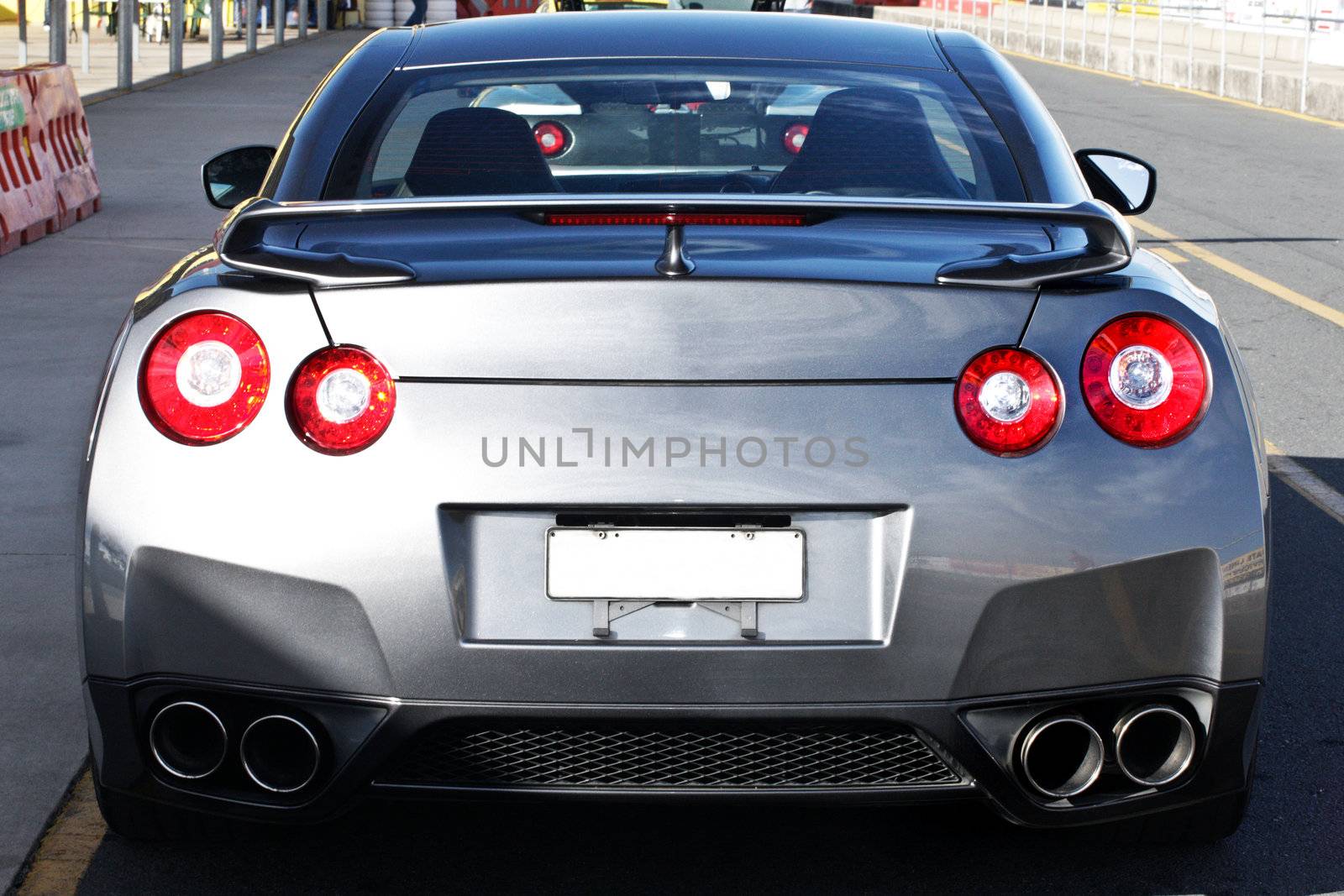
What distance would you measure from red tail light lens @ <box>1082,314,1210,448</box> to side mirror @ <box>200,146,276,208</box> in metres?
2.19

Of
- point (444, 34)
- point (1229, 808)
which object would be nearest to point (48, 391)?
point (444, 34)

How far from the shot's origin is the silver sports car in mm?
2664

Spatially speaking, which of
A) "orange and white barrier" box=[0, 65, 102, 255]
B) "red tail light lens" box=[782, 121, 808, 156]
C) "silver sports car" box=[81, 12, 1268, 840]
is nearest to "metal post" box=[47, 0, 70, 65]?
"orange and white barrier" box=[0, 65, 102, 255]

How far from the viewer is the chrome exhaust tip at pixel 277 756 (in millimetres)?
2793

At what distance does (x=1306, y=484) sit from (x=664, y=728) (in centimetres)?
394

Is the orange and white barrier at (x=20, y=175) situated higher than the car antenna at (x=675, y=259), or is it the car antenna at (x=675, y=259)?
the car antenna at (x=675, y=259)

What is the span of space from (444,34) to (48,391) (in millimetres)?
3872

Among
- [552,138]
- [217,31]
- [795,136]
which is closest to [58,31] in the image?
[217,31]

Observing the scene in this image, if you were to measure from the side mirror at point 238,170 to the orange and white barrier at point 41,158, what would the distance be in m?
7.06

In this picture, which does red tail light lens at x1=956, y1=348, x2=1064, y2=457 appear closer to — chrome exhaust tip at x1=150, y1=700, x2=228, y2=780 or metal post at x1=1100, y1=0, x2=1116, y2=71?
chrome exhaust tip at x1=150, y1=700, x2=228, y2=780

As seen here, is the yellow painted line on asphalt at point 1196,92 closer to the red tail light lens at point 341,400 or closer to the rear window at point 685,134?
the rear window at point 685,134

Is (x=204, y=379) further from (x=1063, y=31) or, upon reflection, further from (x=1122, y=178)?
(x=1063, y=31)

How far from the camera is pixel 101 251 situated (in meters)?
11.1

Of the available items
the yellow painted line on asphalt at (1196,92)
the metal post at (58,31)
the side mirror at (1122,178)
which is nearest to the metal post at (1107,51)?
the yellow painted line on asphalt at (1196,92)
